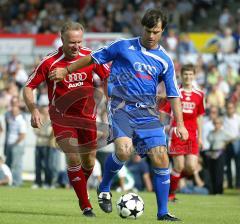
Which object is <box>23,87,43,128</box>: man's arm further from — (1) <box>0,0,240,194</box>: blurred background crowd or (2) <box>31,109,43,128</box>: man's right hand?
(1) <box>0,0,240,194</box>: blurred background crowd

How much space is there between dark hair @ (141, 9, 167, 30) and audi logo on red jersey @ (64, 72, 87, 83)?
1484 mm

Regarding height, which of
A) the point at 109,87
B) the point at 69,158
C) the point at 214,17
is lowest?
the point at 69,158

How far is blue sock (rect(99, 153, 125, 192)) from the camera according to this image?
1243 centimetres

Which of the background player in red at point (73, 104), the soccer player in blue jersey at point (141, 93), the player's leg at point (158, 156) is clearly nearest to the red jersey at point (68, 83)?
the background player in red at point (73, 104)

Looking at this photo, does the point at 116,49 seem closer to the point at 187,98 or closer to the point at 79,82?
the point at 79,82

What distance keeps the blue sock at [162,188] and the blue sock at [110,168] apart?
691mm

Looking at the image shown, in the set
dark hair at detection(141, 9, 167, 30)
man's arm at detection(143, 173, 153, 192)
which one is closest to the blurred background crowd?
man's arm at detection(143, 173, 153, 192)

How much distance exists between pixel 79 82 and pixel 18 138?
439 inches

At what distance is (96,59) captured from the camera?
12.0 meters

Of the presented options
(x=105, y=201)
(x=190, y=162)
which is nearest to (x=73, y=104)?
(x=105, y=201)

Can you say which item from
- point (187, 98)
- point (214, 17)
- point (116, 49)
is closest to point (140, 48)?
point (116, 49)

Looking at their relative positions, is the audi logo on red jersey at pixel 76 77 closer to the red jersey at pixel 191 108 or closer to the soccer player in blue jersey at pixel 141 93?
the soccer player in blue jersey at pixel 141 93

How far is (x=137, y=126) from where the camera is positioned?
11.9 m

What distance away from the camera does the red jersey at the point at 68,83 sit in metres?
12.7
